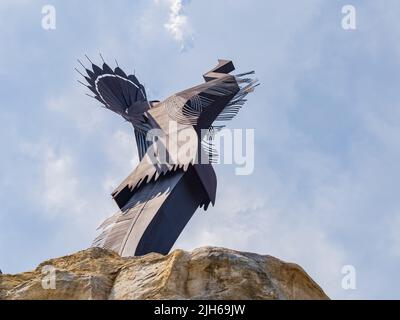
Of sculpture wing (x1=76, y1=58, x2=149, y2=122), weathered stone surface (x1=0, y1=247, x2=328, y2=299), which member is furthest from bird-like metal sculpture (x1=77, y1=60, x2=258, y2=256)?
weathered stone surface (x1=0, y1=247, x2=328, y2=299)

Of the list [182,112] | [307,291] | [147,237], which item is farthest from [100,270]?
[182,112]

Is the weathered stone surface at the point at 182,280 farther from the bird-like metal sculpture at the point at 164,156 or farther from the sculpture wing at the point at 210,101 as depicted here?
the sculpture wing at the point at 210,101

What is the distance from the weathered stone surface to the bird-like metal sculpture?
37.5ft

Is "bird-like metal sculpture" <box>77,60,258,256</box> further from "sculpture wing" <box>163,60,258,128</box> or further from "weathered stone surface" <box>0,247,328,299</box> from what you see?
"weathered stone surface" <box>0,247,328,299</box>

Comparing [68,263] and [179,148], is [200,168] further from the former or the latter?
[68,263]

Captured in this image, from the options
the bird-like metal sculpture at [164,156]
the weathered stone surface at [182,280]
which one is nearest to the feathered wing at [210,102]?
the bird-like metal sculpture at [164,156]

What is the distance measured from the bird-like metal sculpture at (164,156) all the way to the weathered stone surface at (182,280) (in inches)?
450

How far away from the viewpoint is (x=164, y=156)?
2075 cm

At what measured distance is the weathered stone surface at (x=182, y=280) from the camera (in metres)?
6.16

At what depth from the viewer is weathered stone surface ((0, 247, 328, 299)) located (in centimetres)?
616

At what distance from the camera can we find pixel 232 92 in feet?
72.0
